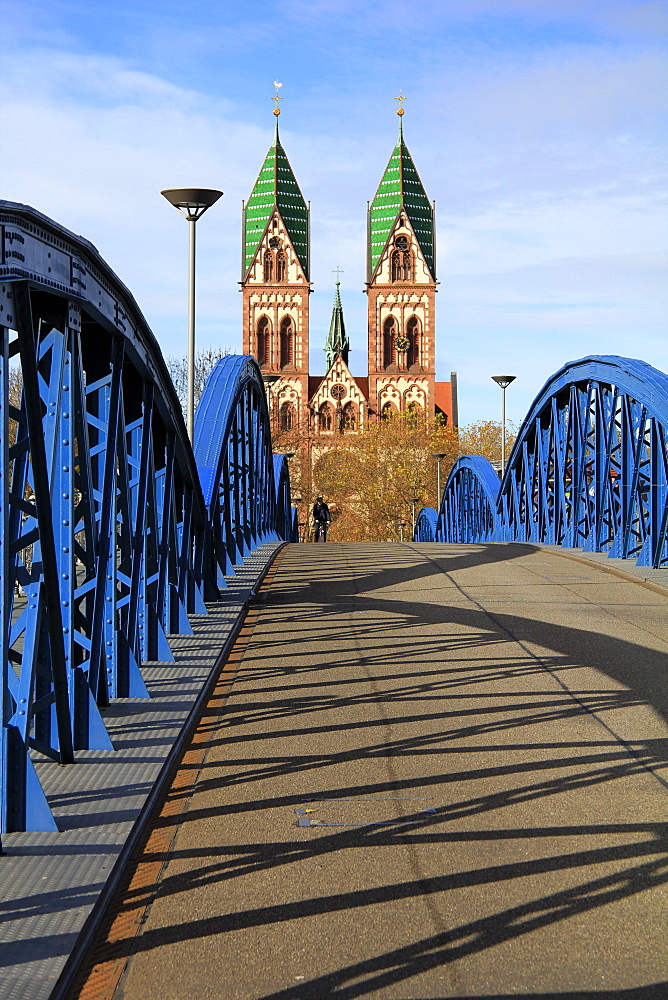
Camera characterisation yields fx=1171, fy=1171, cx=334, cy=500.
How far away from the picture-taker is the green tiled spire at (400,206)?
322 ft

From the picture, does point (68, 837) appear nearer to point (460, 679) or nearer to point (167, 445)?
point (460, 679)

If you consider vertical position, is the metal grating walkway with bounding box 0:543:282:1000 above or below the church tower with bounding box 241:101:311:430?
below

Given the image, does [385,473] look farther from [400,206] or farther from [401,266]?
[400,206]

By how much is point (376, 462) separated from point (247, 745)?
2388 inches

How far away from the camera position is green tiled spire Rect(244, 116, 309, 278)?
9862 centimetres

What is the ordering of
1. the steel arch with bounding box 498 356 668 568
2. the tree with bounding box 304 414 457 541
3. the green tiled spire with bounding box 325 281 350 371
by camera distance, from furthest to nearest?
1. the green tiled spire with bounding box 325 281 350 371
2. the tree with bounding box 304 414 457 541
3. the steel arch with bounding box 498 356 668 568

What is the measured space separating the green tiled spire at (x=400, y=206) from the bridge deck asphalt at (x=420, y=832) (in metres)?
90.8

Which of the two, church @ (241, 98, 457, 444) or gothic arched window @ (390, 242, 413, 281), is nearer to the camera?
church @ (241, 98, 457, 444)

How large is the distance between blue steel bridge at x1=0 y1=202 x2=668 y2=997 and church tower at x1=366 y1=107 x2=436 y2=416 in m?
78.4

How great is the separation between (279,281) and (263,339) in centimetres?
515

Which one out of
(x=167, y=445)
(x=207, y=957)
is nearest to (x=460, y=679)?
(x=167, y=445)

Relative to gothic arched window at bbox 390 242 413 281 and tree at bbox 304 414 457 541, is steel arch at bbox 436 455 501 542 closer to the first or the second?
tree at bbox 304 414 457 541

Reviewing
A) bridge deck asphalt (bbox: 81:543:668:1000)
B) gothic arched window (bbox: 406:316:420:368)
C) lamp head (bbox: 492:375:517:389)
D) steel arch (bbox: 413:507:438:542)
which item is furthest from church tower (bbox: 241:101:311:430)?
bridge deck asphalt (bbox: 81:543:668:1000)

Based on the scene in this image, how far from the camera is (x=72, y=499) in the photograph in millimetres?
6297
